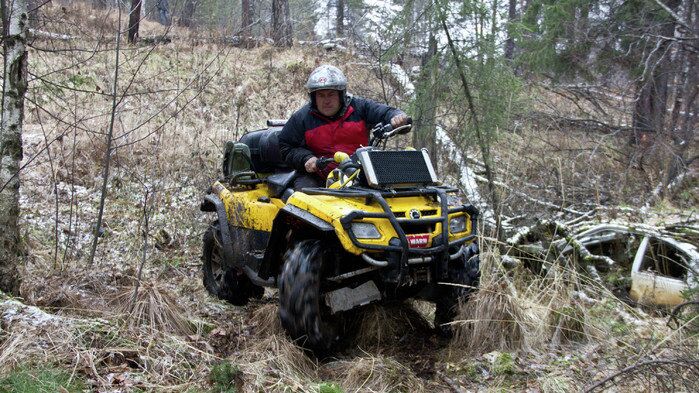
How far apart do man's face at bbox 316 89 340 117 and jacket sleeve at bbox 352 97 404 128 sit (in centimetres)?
21

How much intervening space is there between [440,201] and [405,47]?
3.41m

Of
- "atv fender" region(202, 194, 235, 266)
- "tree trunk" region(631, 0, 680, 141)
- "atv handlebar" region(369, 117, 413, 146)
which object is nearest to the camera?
"atv handlebar" region(369, 117, 413, 146)

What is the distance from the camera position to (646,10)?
1209 centimetres

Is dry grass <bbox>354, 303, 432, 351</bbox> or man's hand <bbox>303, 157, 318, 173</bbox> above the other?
man's hand <bbox>303, 157, 318, 173</bbox>

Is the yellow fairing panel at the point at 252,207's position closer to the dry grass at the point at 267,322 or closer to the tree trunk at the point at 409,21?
the dry grass at the point at 267,322

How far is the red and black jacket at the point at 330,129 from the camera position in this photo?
5855 mm

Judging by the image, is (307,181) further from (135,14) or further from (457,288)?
(135,14)

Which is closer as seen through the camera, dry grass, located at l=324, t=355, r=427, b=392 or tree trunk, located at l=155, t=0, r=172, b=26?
dry grass, located at l=324, t=355, r=427, b=392

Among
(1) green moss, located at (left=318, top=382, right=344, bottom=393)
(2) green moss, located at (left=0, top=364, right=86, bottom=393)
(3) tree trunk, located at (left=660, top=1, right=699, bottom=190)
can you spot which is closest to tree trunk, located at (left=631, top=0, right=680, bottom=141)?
(3) tree trunk, located at (left=660, top=1, right=699, bottom=190)

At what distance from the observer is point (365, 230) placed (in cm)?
436

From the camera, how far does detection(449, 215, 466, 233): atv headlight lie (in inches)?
188

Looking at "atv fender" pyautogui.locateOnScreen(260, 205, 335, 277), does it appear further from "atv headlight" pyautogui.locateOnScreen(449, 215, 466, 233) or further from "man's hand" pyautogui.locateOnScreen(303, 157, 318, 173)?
"atv headlight" pyautogui.locateOnScreen(449, 215, 466, 233)

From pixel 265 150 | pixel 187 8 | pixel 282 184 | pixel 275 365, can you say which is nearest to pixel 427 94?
pixel 265 150

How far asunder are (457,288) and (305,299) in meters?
1.24
